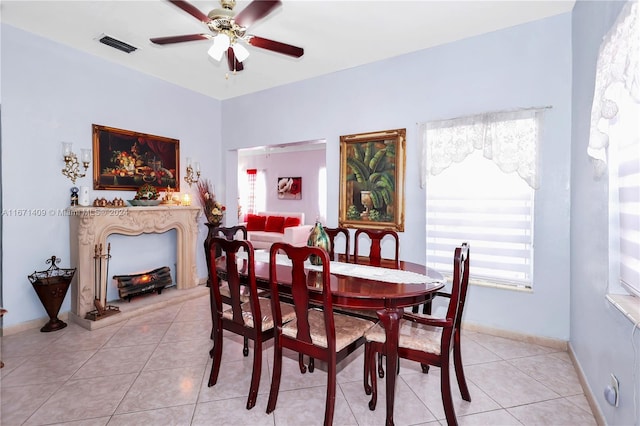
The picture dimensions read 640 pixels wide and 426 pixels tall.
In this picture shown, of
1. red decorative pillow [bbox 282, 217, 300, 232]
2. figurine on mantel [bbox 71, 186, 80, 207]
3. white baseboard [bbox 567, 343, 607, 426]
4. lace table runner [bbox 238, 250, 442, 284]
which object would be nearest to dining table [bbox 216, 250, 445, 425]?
lace table runner [bbox 238, 250, 442, 284]

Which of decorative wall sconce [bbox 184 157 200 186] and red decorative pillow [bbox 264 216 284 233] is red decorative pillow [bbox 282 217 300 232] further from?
decorative wall sconce [bbox 184 157 200 186]

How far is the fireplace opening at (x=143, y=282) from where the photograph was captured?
12.0 feet

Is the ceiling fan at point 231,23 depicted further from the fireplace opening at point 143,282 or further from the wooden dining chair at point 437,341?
the fireplace opening at point 143,282

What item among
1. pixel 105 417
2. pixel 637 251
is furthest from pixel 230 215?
pixel 637 251

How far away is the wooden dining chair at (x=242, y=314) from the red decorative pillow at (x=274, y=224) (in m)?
5.05

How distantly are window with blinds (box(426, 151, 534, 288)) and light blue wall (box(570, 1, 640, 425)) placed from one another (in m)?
0.37

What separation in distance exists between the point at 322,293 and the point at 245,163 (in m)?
7.92

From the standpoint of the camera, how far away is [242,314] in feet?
6.97

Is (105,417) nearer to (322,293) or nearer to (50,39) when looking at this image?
(322,293)

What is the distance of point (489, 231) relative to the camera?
2971mm

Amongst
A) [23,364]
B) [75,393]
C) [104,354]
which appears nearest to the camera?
[75,393]

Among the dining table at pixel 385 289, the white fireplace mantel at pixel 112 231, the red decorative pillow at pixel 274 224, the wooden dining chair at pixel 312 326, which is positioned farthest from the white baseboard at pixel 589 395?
the red decorative pillow at pixel 274 224

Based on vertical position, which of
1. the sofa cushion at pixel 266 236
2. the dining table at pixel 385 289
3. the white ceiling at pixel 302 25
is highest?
the white ceiling at pixel 302 25

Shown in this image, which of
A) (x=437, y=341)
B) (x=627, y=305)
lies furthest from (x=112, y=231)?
(x=627, y=305)
